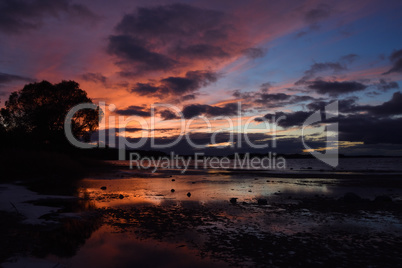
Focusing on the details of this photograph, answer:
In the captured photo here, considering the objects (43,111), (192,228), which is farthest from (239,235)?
(43,111)

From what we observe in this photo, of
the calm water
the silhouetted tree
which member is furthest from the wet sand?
the silhouetted tree

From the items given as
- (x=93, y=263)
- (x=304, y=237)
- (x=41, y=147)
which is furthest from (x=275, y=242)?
(x=41, y=147)

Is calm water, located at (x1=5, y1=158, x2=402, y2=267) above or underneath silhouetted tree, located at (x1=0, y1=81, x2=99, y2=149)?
underneath

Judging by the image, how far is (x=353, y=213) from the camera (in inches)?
466

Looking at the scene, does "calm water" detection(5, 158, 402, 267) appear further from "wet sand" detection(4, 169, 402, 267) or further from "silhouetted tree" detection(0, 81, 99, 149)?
"silhouetted tree" detection(0, 81, 99, 149)

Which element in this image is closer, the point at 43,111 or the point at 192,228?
the point at 192,228

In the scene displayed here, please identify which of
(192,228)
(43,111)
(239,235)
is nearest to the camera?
(239,235)

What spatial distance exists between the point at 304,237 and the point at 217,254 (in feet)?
9.80

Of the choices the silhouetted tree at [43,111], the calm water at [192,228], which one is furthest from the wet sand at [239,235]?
the silhouetted tree at [43,111]

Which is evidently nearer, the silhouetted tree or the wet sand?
the wet sand

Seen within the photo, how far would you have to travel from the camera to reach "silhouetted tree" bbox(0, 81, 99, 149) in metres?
37.4

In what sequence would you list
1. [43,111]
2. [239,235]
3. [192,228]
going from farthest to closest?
[43,111] < [192,228] < [239,235]

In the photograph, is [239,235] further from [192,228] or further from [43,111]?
[43,111]

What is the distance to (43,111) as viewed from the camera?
38.5 metres
